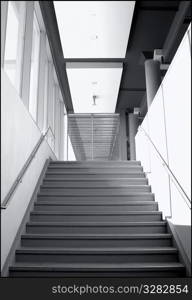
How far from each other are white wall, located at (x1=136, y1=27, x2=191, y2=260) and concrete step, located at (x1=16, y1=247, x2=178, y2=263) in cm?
40

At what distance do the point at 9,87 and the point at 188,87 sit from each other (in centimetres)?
173

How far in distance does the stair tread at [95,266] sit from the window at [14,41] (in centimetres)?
214

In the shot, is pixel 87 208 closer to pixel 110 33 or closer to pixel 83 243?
pixel 83 243

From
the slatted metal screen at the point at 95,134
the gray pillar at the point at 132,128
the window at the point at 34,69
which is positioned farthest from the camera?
the slatted metal screen at the point at 95,134

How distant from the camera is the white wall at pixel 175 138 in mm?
2898

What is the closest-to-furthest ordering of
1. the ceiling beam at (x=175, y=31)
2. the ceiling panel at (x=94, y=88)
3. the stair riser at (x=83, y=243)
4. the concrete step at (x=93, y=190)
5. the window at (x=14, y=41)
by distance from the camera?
the stair riser at (x=83, y=243) → the window at (x=14, y=41) → the concrete step at (x=93, y=190) → the ceiling beam at (x=175, y=31) → the ceiling panel at (x=94, y=88)

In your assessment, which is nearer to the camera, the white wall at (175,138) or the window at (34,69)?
the white wall at (175,138)

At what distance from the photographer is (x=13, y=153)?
3180mm

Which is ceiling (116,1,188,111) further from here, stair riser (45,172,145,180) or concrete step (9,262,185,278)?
concrete step (9,262,185,278)

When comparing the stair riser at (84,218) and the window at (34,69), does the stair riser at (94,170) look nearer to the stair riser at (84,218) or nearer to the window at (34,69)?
the window at (34,69)

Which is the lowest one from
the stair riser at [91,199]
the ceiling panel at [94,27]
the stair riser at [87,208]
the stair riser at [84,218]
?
the stair riser at [84,218]

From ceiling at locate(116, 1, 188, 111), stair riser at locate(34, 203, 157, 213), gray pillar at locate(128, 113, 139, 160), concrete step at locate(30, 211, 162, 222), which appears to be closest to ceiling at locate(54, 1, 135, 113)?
ceiling at locate(116, 1, 188, 111)

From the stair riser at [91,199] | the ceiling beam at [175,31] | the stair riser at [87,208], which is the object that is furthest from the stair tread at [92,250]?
the ceiling beam at [175,31]

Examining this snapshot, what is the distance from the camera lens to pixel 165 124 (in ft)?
12.3
